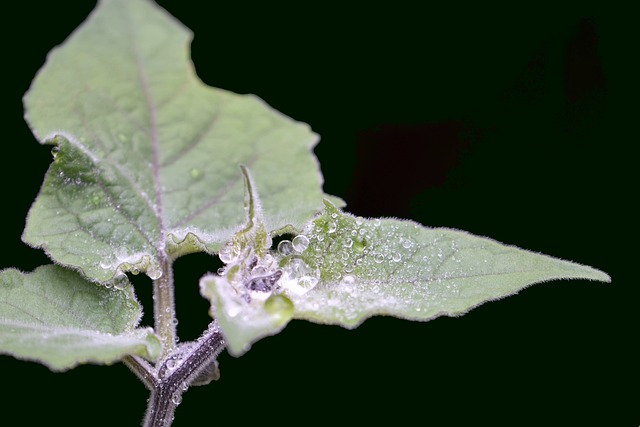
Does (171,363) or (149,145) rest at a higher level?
(149,145)

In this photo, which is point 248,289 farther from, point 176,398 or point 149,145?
point 149,145

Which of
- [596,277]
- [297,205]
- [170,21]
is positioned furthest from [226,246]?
[596,277]

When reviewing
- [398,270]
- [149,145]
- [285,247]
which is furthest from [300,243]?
[149,145]

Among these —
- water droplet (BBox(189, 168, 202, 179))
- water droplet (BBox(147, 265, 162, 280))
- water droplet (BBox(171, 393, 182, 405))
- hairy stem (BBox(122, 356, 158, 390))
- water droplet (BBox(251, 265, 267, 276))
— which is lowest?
water droplet (BBox(171, 393, 182, 405))

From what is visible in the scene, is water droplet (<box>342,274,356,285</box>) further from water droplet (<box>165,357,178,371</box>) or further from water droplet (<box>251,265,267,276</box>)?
water droplet (<box>165,357,178,371</box>)

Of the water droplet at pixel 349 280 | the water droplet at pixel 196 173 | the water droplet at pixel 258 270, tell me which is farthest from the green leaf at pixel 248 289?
the water droplet at pixel 196 173

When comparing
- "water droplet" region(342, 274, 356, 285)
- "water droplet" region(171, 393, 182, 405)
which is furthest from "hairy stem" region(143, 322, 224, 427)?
"water droplet" region(342, 274, 356, 285)
